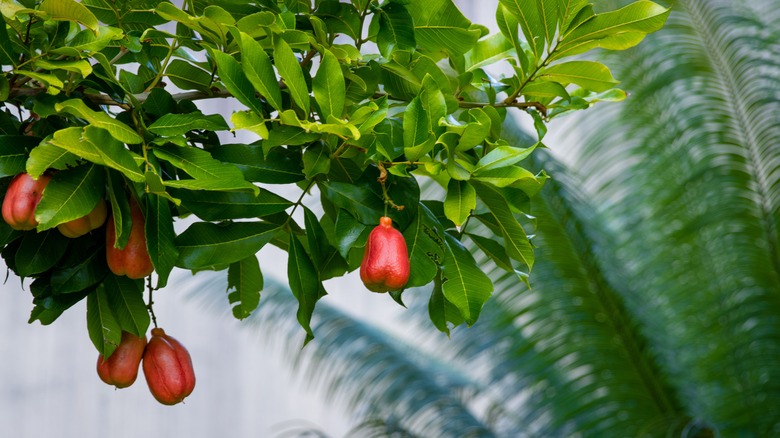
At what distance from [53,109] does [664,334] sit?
2103mm

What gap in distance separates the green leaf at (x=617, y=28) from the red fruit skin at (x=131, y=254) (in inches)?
12.4

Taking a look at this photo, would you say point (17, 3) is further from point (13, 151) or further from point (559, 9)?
point (559, 9)

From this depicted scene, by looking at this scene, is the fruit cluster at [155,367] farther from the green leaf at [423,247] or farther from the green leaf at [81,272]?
the green leaf at [423,247]

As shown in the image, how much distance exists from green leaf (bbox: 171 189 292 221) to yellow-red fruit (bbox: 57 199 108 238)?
5 centimetres

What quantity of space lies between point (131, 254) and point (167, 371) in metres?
0.13

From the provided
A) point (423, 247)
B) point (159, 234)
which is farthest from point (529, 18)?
point (159, 234)

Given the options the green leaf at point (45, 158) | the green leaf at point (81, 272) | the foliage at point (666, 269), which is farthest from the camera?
the foliage at point (666, 269)

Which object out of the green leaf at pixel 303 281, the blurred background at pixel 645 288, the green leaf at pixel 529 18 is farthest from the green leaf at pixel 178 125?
the blurred background at pixel 645 288

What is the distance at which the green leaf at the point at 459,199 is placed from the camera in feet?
1.99

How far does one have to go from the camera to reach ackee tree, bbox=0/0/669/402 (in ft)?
1.98

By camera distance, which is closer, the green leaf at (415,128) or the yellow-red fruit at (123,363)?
the green leaf at (415,128)

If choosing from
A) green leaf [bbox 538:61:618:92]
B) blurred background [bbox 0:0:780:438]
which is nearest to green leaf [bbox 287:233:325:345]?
green leaf [bbox 538:61:618:92]

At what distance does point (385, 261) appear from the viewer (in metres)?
0.60

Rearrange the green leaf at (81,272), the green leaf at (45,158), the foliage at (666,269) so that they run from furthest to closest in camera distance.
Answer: the foliage at (666,269) < the green leaf at (81,272) < the green leaf at (45,158)
